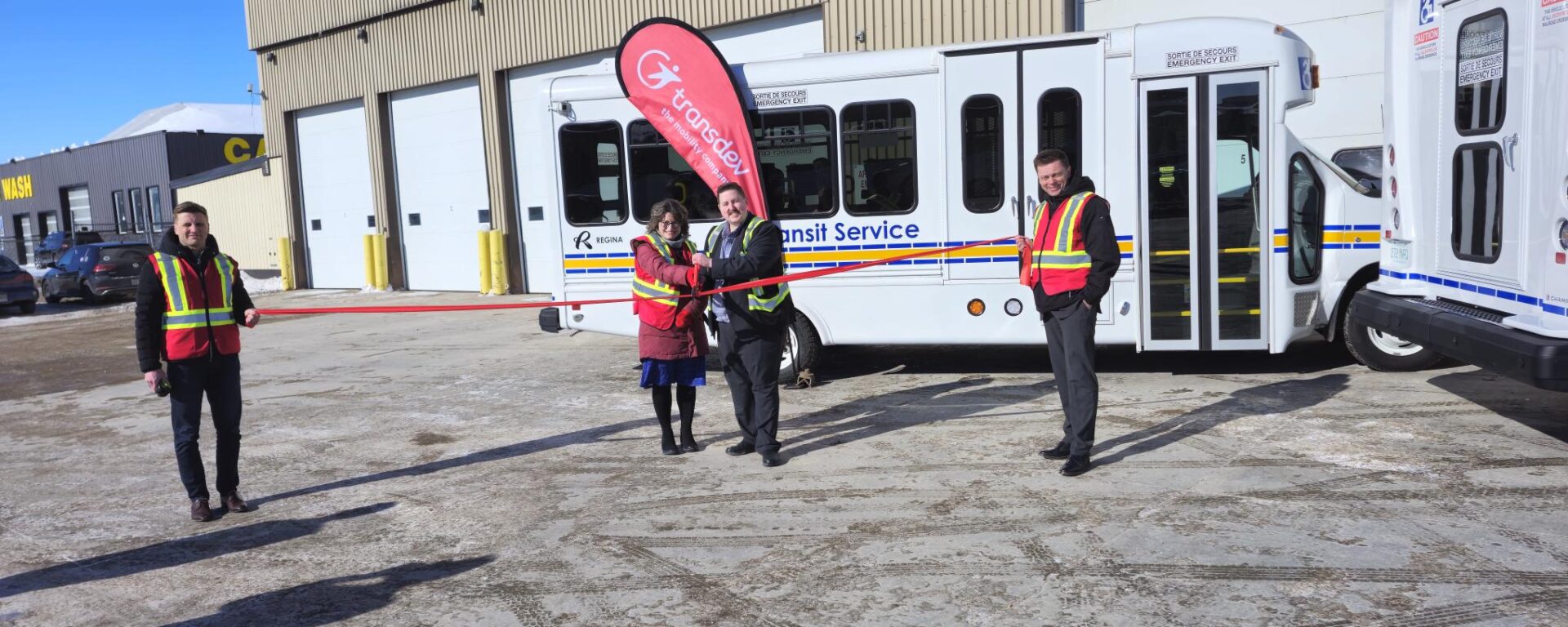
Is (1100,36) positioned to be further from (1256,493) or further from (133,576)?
(133,576)

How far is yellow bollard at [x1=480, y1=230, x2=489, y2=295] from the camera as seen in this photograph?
19.6 metres

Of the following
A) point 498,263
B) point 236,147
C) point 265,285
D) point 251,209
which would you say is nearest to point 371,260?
point 498,263

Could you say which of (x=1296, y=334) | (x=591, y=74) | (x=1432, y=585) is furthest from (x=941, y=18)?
(x=1432, y=585)

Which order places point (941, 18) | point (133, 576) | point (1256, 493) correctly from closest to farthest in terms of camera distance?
point (133, 576)
point (1256, 493)
point (941, 18)

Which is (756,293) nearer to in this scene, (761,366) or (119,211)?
(761,366)

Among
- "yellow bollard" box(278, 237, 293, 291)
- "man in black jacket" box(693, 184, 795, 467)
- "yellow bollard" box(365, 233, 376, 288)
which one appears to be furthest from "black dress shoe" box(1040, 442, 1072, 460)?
"yellow bollard" box(278, 237, 293, 291)

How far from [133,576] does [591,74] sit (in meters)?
5.71

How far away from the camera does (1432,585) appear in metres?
4.21

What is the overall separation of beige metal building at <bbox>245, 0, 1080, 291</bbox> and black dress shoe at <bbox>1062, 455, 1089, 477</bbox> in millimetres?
8927

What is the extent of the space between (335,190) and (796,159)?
57.3 feet

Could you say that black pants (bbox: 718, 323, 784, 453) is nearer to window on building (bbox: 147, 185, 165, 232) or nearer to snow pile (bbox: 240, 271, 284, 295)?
snow pile (bbox: 240, 271, 284, 295)

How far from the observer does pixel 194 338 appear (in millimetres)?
5676

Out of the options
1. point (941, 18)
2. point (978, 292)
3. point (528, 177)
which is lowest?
point (978, 292)

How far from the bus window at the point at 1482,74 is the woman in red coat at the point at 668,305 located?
176 inches
